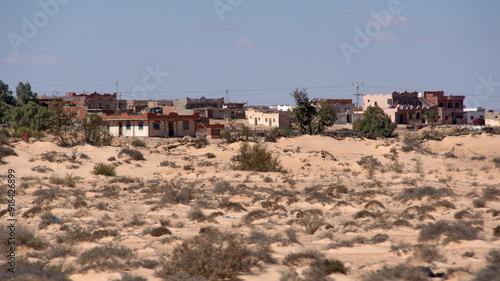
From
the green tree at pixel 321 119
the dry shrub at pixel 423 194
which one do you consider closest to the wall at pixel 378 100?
the green tree at pixel 321 119

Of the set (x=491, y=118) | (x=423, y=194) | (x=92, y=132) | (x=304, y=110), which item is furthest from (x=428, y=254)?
(x=491, y=118)

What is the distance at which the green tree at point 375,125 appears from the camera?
72.6 m

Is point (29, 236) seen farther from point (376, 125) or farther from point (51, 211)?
point (376, 125)

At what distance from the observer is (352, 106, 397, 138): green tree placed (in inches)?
2859

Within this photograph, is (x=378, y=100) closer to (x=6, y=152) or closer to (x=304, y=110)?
(x=304, y=110)

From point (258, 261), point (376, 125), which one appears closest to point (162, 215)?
point (258, 261)

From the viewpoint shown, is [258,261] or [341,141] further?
[341,141]

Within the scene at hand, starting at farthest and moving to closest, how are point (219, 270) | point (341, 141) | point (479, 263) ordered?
point (341, 141), point (479, 263), point (219, 270)

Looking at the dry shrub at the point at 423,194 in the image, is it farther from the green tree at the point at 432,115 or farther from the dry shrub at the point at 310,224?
the green tree at the point at 432,115

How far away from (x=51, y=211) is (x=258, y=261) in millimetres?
9808

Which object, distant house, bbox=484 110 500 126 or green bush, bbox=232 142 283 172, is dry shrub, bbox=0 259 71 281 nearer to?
green bush, bbox=232 142 283 172

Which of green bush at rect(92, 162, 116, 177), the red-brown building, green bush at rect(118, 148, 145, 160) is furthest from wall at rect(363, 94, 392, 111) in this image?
green bush at rect(92, 162, 116, 177)

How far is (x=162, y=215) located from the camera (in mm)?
19797

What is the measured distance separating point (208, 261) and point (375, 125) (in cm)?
6476
